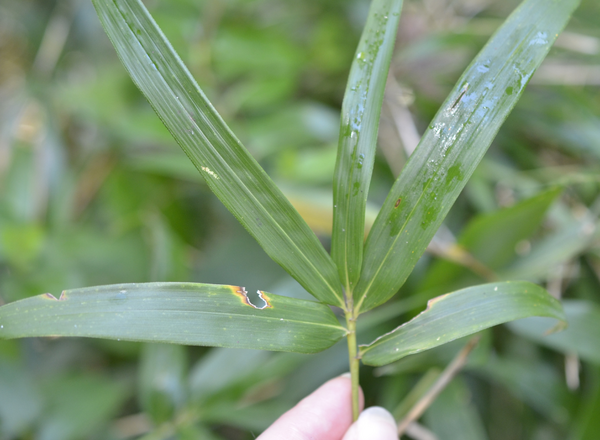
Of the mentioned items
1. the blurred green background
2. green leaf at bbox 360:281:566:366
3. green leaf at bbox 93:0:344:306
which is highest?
green leaf at bbox 93:0:344:306

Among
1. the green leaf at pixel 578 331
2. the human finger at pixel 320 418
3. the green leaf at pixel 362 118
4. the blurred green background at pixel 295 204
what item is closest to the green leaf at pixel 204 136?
the green leaf at pixel 362 118

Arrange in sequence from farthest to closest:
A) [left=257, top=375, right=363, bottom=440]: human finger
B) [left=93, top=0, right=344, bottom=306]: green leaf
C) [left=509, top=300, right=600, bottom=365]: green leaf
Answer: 1. [left=509, top=300, right=600, bottom=365]: green leaf
2. [left=257, top=375, right=363, bottom=440]: human finger
3. [left=93, top=0, right=344, bottom=306]: green leaf

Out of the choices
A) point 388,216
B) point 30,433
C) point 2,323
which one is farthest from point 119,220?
point 388,216

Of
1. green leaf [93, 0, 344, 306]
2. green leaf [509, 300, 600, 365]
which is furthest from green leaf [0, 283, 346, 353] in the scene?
green leaf [509, 300, 600, 365]

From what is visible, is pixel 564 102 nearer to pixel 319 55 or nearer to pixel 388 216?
pixel 319 55

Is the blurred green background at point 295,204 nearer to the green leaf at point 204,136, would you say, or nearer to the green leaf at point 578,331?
the green leaf at point 578,331

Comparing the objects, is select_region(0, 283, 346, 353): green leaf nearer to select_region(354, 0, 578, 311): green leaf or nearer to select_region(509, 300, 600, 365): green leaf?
select_region(354, 0, 578, 311): green leaf
